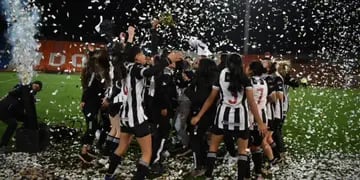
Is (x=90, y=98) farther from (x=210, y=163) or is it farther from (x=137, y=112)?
(x=210, y=163)

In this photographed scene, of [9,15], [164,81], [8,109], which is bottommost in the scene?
[8,109]

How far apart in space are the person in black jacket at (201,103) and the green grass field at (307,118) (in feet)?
10.5

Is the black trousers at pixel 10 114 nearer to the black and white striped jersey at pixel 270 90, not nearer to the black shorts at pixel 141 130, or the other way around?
the black shorts at pixel 141 130

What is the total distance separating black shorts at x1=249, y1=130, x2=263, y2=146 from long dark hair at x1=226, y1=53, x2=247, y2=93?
121cm

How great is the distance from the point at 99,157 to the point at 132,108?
317 centimetres

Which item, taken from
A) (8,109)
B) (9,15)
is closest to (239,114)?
(8,109)

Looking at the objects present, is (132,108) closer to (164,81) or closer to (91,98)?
(164,81)

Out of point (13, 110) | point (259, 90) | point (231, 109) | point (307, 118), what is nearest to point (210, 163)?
point (231, 109)

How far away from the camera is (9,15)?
134 feet

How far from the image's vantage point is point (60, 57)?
1537 inches

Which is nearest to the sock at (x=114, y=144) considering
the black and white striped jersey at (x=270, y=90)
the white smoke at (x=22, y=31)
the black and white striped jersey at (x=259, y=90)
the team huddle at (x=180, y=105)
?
the team huddle at (x=180, y=105)

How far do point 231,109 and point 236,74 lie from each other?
516 millimetres

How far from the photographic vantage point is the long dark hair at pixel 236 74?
7.26 meters

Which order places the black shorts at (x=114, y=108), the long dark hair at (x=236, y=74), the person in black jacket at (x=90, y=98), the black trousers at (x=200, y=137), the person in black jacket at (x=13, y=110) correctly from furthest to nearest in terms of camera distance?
the person in black jacket at (x=13, y=110) → the person in black jacket at (x=90, y=98) → the black trousers at (x=200, y=137) → the black shorts at (x=114, y=108) → the long dark hair at (x=236, y=74)
